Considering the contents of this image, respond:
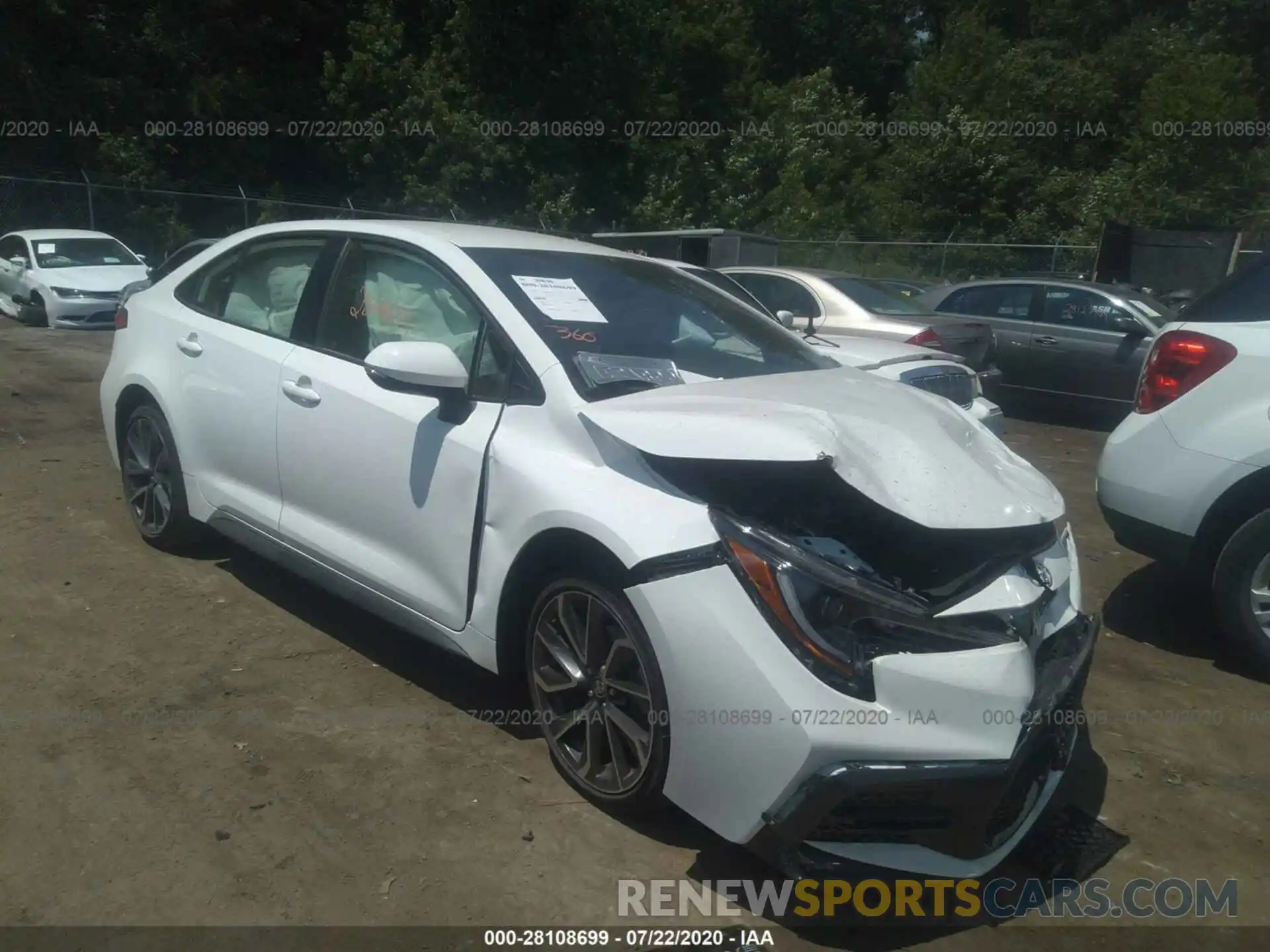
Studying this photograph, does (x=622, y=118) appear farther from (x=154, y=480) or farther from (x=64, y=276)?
(x=154, y=480)

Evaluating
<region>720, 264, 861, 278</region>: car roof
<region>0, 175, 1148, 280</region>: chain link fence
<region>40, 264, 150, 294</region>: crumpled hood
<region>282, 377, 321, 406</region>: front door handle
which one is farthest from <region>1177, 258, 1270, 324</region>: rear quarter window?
<region>0, 175, 1148, 280</region>: chain link fence

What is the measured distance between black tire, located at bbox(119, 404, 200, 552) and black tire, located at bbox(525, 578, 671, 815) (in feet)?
7.49

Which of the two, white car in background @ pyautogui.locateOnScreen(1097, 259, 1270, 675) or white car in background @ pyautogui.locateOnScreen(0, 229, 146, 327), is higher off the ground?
white car in background @ pyautogui.locateOnScreen(1097, 259, 1270, 675)

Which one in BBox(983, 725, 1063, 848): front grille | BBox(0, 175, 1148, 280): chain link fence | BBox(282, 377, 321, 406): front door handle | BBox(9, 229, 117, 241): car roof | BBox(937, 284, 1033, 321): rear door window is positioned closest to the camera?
BBox(983, 725, 1063, 848): front grille

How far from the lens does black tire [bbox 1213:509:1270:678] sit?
14.6ft

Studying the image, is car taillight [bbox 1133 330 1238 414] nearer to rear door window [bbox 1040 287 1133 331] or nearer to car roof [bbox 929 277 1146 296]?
rear door window [bbox 1040 287 1133 331]

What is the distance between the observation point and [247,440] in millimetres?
4414

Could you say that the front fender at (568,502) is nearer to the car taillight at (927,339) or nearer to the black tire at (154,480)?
the black tire at (154,480)

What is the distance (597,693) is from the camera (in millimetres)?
3213

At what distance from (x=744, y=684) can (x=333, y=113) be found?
26.8 m

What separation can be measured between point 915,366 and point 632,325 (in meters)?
2.77

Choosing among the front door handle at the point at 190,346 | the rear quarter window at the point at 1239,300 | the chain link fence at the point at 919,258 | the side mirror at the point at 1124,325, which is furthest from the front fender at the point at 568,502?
the chain link fence at the point at 919,258

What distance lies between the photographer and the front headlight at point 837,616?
2.74 meters

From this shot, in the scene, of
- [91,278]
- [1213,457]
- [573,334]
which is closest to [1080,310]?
[1213,457]
